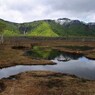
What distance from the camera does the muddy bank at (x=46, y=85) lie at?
114 ft

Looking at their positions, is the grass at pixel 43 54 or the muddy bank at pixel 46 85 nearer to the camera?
the muddy bank at pixel 46 85

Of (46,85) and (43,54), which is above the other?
(46,85)

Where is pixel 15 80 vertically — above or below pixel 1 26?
below

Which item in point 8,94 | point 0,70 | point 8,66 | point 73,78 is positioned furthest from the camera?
point 8,66

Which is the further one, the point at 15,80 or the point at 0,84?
the point at 15,80

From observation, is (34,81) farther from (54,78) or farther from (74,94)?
(74,94)

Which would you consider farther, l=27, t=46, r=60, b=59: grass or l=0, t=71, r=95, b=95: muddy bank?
l=27, t=46, r=60, b=59: grass

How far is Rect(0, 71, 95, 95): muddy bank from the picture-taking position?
34.8 metres

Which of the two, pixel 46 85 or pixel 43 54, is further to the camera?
pixel 43 54

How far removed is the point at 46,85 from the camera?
126 feet

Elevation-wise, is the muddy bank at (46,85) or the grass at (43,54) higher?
the muddy bank at (46,85)

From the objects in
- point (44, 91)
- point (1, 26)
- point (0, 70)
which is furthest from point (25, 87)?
point (1, 26)

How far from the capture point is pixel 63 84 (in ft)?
129

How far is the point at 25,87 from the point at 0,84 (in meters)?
4.37
